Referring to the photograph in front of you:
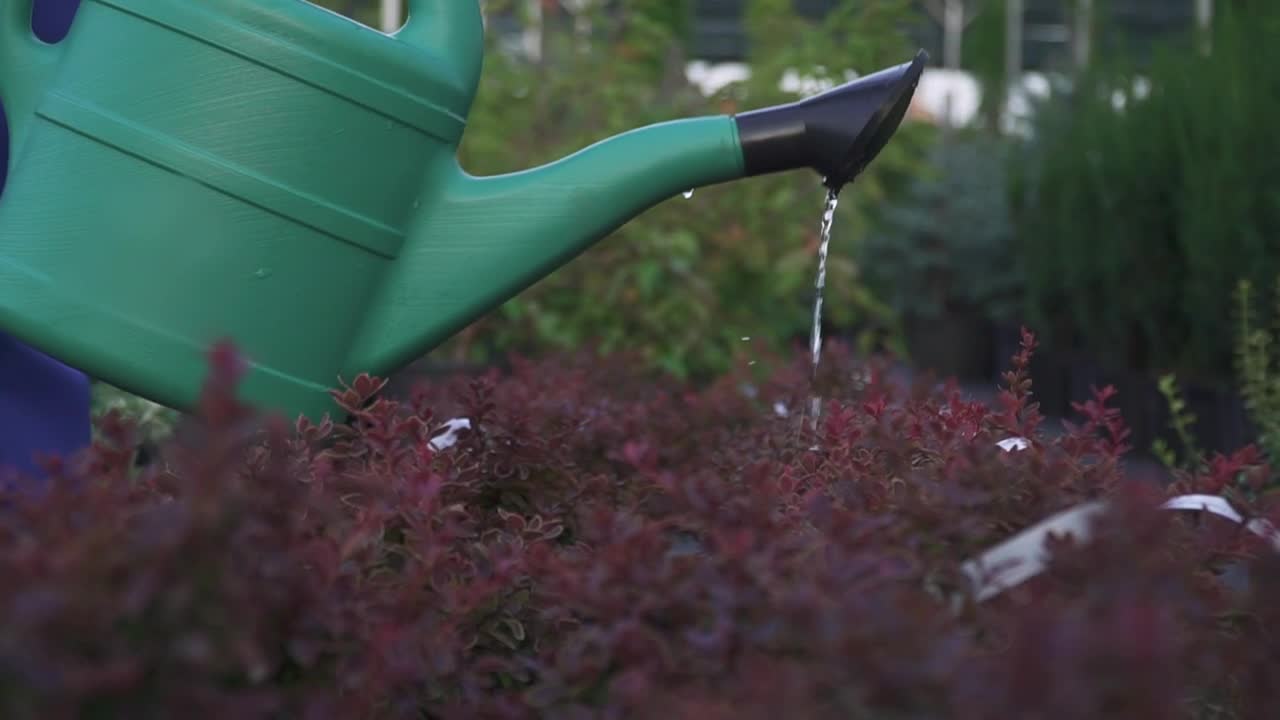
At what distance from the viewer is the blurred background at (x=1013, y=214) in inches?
171

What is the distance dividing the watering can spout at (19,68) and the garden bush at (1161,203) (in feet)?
13.1

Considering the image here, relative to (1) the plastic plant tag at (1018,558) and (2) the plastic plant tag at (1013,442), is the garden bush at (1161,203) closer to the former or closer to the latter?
(2) the plastic plant tag at (1013,442)

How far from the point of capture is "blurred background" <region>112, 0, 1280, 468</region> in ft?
14.3

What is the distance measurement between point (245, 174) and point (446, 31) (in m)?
0.22

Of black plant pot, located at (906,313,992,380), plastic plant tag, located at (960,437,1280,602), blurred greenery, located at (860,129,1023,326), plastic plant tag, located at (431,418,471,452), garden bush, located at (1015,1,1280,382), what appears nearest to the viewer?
plastic plant tag, located at (960,437,1280,602)

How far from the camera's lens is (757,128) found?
1351 millimetres

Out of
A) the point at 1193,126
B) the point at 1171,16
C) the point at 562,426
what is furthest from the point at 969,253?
the point at 1171,16

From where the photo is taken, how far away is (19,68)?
4.37 feet

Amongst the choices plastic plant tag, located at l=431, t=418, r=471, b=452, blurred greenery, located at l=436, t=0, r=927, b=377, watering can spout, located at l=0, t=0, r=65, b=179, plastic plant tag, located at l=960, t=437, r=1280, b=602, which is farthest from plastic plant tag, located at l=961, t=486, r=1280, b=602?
blurred greenery, located at l=436, t=0, r=927, b=377

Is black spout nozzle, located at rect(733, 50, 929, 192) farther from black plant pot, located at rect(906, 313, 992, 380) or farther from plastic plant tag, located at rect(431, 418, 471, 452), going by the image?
black plant pot, located at rect(906, 313, 992, 380)

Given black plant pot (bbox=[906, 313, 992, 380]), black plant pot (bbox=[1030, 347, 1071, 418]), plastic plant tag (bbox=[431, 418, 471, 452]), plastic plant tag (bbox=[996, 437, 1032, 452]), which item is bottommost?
black plant pot (bbox=[906, 313, 992, 380])

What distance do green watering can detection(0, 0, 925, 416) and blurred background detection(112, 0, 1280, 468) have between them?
1697 mm

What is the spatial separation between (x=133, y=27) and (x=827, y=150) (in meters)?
0.58

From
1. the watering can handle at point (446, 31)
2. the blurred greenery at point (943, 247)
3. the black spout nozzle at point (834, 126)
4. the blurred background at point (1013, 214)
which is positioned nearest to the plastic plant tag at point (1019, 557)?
the black spout nozzle at point (834, 126)
